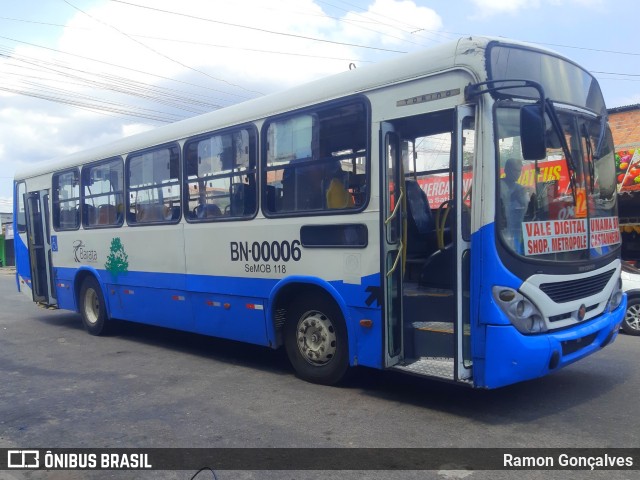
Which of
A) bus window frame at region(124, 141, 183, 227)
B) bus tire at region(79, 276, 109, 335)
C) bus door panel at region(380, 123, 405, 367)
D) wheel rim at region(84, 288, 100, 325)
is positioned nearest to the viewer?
bus door panel at region(380, 123, 405, 367)

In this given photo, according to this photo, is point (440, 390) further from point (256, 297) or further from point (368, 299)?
point (256, 297)

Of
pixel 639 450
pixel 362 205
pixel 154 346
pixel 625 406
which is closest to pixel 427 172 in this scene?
pixel 362 205

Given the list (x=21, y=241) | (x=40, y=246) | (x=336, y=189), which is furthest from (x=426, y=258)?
(x=21, y=241)

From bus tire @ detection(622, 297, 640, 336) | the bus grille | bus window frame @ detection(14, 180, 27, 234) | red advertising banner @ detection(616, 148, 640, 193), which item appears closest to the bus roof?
the bus grille

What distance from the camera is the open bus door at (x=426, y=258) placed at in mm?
5027

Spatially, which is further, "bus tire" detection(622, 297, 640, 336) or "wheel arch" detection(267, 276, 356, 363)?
"bus tire" detection(622, 297, 640, 336)

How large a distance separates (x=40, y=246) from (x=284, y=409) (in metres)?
7.93

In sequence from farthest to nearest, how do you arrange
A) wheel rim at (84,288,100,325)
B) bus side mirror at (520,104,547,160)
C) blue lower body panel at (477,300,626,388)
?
wheel rim at (84,288,100,325) < blue lower body panel at (477,300,626,388) < bus side mirror at (520,104,547,160)

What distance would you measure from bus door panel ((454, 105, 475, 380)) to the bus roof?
554 millimetres

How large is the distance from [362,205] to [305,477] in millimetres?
2586

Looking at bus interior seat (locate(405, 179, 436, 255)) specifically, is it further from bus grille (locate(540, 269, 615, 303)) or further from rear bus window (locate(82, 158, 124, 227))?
rear bus window (locate(82, 158, 124, 227))

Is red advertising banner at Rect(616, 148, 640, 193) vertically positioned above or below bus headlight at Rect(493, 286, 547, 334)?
above

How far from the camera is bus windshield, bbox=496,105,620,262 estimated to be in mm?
5016

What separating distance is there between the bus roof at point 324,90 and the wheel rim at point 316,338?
2.27m
